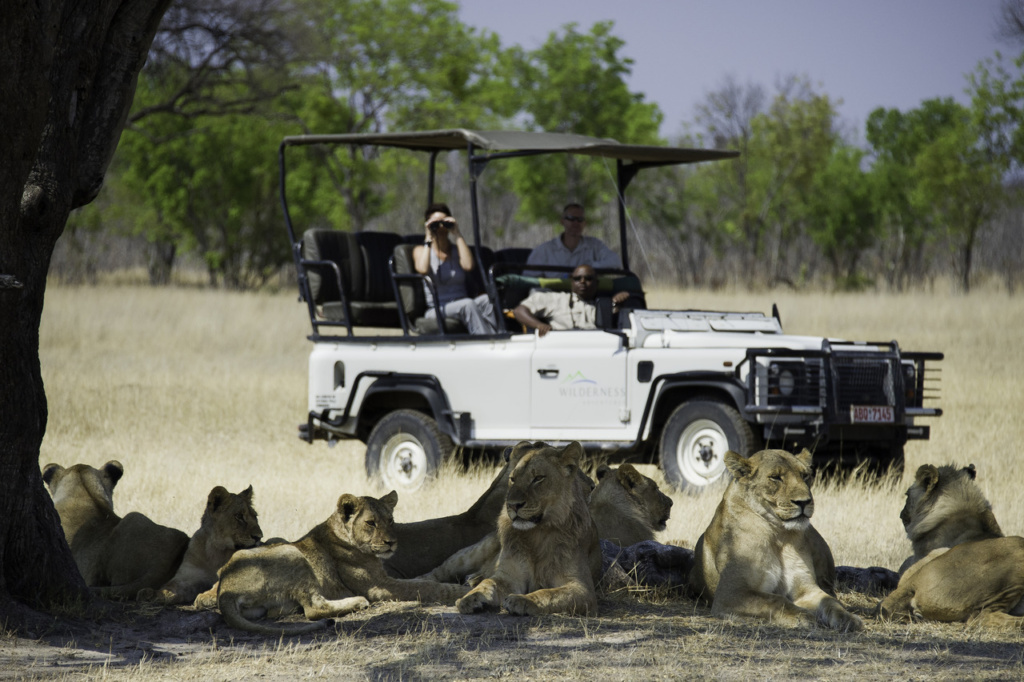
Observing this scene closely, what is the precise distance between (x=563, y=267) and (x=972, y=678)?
600 centimetres

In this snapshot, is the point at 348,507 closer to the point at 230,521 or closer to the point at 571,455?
the point at 230,521

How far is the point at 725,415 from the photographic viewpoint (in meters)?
8.55

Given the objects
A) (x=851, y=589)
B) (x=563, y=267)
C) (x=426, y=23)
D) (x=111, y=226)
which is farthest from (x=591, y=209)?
(x=851, y=589)

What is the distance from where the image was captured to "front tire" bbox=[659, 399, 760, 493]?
8.62 meters

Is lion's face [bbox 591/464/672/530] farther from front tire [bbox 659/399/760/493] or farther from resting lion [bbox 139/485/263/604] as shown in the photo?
front tire [bbox 659/399/760/493]

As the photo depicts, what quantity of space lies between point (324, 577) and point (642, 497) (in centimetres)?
189

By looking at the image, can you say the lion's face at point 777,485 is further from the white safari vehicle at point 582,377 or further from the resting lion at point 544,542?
the white safari vehicle at point 582,377

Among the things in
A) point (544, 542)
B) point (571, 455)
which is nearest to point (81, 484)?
point (544, 542)

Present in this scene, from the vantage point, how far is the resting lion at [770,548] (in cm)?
498

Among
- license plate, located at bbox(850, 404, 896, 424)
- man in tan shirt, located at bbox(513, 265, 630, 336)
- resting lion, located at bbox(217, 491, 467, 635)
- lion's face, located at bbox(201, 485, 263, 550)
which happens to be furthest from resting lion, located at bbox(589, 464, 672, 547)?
man in tan shirt, located at bbox(513, 265, 630, 336)

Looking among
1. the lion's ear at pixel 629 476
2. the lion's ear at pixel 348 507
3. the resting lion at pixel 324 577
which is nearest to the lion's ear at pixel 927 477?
the lion's ear at pixel 629 476

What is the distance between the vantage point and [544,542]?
531cm

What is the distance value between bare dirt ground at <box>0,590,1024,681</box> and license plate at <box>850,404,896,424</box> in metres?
3.31

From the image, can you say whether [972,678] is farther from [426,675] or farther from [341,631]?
[341,631]
